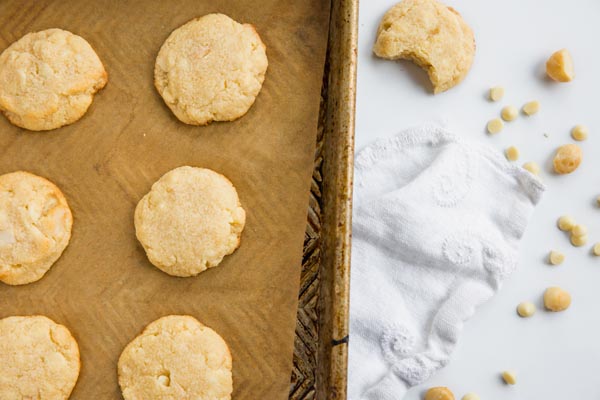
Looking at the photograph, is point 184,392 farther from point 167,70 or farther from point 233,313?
point 167,70

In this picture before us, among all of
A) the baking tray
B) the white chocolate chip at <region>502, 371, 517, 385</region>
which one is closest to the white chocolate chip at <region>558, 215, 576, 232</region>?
the white chocolate chip at <region>502, 371, 517, 385</region>

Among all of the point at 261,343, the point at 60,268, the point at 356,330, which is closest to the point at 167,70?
the point at 60,268

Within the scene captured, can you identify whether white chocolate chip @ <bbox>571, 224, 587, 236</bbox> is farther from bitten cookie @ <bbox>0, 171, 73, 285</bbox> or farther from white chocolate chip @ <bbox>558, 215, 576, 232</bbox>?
bitten cookie @ <bbox>0, 171, 73, 285</bbox>

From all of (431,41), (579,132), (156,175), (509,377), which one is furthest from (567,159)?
(156,175)

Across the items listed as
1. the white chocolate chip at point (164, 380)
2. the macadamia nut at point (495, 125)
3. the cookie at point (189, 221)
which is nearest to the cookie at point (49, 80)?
the cookie at point (189, 221)

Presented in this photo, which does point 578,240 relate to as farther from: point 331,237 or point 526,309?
point 331,237

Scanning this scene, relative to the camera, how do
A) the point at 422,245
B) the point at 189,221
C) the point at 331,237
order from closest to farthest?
the point at 331,237 < the point at 189,221 < the point at 422,245

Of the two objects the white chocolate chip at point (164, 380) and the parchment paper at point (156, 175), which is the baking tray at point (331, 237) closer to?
the parchment paper at point (156, 175)

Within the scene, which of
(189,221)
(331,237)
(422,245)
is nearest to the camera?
(331,237)
